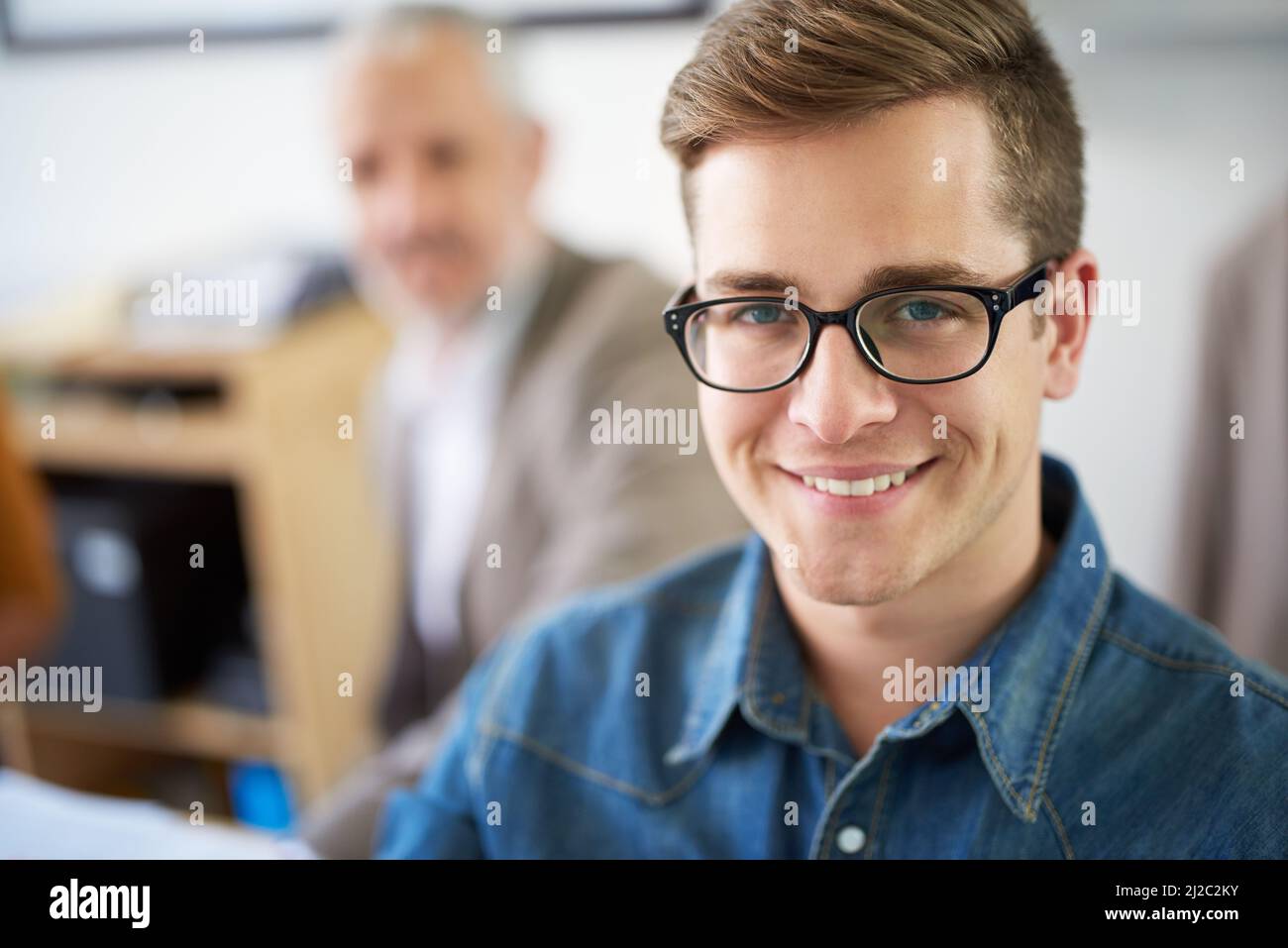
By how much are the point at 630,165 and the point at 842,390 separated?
89 centimetres

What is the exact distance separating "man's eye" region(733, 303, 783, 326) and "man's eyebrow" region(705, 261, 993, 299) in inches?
0.5

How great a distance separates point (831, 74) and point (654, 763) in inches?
16.9

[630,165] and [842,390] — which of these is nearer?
[842,390]

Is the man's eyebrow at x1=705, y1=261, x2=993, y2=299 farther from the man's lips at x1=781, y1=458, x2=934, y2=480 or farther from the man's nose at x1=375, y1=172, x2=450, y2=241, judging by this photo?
the man's nose at x1=375, y1=172, x2=450, y2=241

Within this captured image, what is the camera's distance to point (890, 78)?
522 millimetres

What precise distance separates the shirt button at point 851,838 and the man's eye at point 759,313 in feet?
Result: 1.01

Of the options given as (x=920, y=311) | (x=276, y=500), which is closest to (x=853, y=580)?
(x=920, y=311)

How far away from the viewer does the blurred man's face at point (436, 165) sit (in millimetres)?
1266

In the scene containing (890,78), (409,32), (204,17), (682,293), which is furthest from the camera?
(409,32)

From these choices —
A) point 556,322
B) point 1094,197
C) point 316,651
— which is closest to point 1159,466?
point 1094,197

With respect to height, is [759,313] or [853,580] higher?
[759,313]

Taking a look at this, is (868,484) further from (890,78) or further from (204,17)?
(204,17)

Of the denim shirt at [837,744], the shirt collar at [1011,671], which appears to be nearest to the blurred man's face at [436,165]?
the denim shirt at [837,744]

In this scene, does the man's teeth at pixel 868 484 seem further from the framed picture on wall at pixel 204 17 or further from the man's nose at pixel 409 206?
A: the man's nose at pixel 409 206
